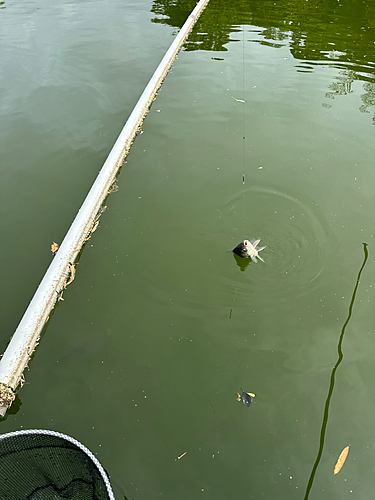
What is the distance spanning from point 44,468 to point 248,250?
2.44 m

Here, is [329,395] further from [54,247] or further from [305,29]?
[305,29]

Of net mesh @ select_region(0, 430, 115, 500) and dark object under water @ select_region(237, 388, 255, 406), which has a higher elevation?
net mesh @ select_region(0, 430, 115, 500)

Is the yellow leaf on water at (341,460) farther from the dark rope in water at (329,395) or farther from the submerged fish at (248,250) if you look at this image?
the submerged fish at (248,250)

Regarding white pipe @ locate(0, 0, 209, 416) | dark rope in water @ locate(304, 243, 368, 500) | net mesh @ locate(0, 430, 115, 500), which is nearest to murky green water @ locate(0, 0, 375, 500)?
dark rope in water @ locate(304, 243, 368, 500)

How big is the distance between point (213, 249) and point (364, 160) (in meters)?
2.75

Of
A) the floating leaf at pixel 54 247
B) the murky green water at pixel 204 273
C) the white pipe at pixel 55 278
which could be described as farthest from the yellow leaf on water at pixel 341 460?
the floating leaf at pixel 54 247

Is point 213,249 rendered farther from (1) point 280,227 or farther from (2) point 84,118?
(2) point 84,118

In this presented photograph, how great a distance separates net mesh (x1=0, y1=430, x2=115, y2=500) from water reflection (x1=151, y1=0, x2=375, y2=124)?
617 cm

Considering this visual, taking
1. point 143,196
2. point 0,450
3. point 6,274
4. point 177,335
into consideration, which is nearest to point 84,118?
point 143,196

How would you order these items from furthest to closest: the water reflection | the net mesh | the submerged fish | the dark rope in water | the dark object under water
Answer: the water reflection < the submerged fish < the dark object under water < the dark rope in water < the net mesh

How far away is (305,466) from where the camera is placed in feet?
8.23

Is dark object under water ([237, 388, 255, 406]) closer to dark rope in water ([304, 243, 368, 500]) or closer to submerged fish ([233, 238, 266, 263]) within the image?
dark rope in water ([304, 243, 368, 500])

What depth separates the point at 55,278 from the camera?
3.40m

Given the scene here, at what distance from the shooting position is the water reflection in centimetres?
710
